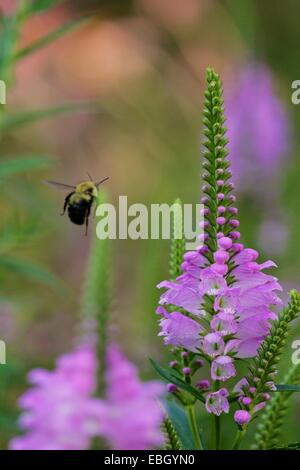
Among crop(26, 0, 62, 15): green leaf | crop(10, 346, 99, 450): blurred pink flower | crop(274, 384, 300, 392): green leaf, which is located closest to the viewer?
crop(274, 384, 300, 392): green leaf

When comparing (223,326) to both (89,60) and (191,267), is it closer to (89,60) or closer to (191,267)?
(191,267)

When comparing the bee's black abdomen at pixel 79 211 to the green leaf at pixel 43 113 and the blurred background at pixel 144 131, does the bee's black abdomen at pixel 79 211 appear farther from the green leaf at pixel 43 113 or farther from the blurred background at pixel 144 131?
the blurred background at pixel 144 131

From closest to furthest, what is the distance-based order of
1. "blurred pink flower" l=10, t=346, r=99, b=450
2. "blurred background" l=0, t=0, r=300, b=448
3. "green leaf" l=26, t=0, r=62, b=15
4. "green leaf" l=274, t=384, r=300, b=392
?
"green leaf" l=274, t=384, r=300, b=392
"blurred pink flower" l=10, t=346, r=99, b=450
"green leaf" l=26, t=0, r=62, b=15
"blurred background" l=0, t=0, r=300, b=448

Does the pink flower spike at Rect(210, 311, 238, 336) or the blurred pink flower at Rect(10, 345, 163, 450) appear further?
the blurred pink flower at Rect(10, 345, 163, 450)

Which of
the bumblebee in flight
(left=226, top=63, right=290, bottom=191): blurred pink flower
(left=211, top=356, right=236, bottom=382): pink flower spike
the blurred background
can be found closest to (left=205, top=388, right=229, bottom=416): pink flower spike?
(left=211, top=356, right=236, bottom=382): pink flower spike

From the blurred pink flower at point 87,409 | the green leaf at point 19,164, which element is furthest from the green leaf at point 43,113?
the blurred pink flower at point 87,409

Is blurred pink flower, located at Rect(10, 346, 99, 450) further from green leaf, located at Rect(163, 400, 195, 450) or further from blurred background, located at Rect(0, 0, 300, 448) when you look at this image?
blurred background, located at Rect(0, 0, 300, 448)
